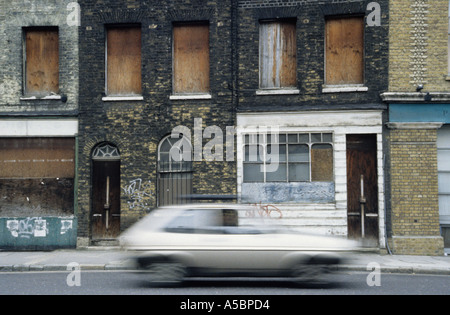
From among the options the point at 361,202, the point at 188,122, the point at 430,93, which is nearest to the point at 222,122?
the point at 188,122

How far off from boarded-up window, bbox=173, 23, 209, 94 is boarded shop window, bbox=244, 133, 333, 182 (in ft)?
7.81

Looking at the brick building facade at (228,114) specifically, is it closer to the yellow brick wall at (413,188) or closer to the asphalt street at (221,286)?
the yellow brick wall at (413,188)

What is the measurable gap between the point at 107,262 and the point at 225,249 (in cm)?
532

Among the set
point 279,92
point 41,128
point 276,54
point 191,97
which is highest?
point 276,54

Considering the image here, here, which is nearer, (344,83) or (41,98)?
(344,83)

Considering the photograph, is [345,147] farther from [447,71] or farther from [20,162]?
[20,162]

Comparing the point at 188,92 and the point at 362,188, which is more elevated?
the point at 188,92

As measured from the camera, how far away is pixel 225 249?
989 cm

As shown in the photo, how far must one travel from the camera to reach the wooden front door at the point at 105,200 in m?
17.1

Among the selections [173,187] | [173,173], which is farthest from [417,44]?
[173,187]

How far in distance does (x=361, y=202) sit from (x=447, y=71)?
14.9 feet

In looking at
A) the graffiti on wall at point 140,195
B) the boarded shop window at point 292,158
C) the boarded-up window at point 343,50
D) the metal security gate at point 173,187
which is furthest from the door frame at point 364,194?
the graffiti on wall at point 140,195

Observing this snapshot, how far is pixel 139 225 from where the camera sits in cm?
1046

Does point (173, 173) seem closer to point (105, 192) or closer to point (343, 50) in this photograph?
point (105, 192)
